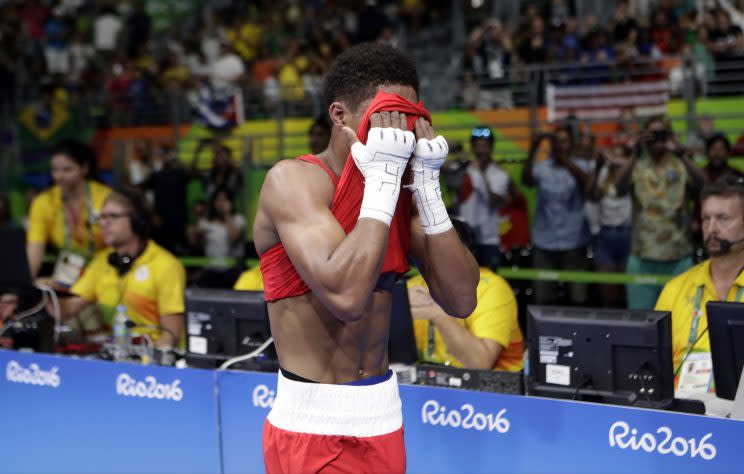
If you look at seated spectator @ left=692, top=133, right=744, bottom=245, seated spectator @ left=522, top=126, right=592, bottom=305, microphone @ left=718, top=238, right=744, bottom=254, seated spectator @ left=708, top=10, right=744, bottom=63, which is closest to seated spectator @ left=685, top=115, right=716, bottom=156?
seated spectator @ left=692, top=133, right=744, bottom=245

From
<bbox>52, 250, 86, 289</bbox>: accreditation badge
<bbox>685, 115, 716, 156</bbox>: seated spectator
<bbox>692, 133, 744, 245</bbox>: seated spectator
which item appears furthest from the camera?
<bbox>685, 115, 716, 156</bbox>: seated spectator

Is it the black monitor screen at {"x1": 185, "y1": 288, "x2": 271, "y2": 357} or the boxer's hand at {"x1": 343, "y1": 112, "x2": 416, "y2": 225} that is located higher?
the boxer's hand at {"x1": 343, "y1": 112, "x2": 416, "y2": 225}

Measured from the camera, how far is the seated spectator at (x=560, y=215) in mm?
7266

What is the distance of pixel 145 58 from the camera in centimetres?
1507

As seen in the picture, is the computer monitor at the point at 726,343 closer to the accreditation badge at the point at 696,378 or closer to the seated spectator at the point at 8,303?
the accreditation badge at the point at 696,378

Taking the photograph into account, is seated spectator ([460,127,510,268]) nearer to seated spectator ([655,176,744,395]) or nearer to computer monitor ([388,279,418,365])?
seated spectator ([655,176,744,395])

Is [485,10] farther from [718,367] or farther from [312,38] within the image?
[718,367]

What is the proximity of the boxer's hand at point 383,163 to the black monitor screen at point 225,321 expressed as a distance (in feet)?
6.32

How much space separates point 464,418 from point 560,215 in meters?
3.90

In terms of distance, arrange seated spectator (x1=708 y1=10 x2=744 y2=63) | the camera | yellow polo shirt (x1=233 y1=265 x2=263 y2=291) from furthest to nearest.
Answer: seated spectator (x1=708 y1=10 x2=744 y2=63) < the camera < yellow polo shirt (x1=233 y1=265 x2=263 y2=291)

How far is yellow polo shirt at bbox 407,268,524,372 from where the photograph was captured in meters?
4.31

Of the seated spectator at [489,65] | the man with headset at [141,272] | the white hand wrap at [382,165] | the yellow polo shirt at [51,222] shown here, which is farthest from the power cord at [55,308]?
the seated spectator at [489,65]

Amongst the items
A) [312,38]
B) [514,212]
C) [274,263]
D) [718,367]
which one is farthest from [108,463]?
[312,38]

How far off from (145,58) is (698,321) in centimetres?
1231
